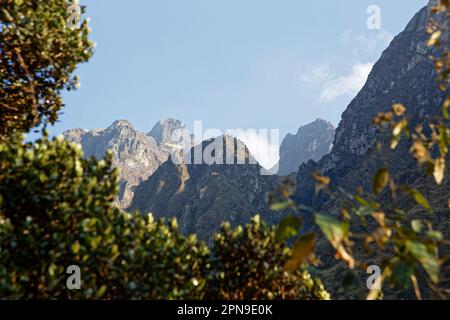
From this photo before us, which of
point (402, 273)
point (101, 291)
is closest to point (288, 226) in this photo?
point (402, 273)

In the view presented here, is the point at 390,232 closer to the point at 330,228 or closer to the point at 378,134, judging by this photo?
the point at 330,228

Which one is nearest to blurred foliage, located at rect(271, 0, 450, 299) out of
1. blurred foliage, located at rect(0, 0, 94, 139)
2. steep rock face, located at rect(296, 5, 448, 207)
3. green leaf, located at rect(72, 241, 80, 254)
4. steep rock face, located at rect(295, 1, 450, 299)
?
green leaf, located at rect(72, 241, 80, 254)

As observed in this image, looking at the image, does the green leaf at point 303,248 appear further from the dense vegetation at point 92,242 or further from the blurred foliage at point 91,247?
the blurred foliage at point 91,247

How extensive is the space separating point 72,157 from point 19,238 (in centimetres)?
215

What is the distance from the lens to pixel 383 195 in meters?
122

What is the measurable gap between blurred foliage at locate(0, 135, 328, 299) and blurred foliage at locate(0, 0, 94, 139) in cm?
328

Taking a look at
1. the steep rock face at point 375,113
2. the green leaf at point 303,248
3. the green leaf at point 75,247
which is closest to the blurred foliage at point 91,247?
the green leaf at point 75,247

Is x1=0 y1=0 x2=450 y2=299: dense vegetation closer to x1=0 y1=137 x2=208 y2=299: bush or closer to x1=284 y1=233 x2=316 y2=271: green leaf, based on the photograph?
x1=0 y1=137 x2=208 y2=299: bush

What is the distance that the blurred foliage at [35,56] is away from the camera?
11578 mm

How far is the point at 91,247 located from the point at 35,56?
6843mm

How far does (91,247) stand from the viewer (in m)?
8.16

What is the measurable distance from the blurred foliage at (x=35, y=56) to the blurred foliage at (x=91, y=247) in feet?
10.8

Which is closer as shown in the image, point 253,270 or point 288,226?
point 288,226

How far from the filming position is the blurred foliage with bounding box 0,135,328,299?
7988mm
